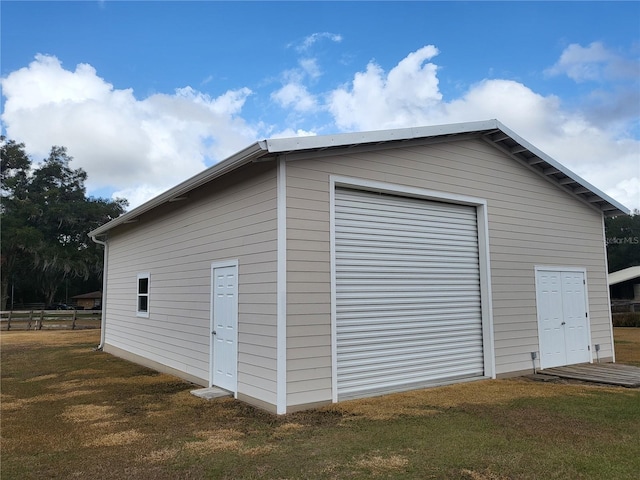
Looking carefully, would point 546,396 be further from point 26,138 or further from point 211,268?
point 26,138

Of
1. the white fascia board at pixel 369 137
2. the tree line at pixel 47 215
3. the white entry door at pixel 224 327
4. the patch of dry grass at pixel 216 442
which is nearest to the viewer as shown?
the patch of dry grass at pixel 216 442

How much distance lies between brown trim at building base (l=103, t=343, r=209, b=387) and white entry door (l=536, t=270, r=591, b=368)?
21.4 feet

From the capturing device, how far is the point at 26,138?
31.7 m

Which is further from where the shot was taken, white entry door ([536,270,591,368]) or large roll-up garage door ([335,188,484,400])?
white entry door ([536,270,591,368])

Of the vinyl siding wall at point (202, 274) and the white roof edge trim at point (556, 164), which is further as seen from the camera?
the white roof edge trim at point (556, 164)

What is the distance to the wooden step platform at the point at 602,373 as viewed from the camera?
7.16 metres

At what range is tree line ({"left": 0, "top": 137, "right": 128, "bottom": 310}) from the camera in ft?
91.0

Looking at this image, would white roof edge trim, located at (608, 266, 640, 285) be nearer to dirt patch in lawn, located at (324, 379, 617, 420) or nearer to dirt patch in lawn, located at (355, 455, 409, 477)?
dirt patch in lawn, located at (324, 379, 617, 420)

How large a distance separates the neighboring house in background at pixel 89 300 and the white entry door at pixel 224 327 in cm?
4473

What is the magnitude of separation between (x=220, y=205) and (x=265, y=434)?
3915 millimetres

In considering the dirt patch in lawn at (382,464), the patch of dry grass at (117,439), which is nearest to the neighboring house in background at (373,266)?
the patch of dry grass at (117,439)

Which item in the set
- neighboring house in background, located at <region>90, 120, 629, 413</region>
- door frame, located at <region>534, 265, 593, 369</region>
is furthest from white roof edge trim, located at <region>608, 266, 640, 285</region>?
door frame, located at <region>534, 265, 593, 369</region>

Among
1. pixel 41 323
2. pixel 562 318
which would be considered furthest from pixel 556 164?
pixel 41 323

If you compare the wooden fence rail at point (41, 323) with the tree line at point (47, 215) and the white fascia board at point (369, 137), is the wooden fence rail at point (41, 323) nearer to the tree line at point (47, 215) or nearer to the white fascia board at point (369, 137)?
the tree line at point (47, 215)
